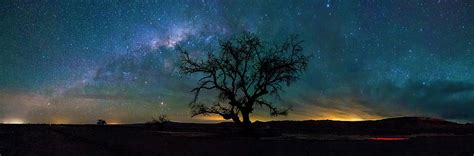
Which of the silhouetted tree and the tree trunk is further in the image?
the silhouetted tree

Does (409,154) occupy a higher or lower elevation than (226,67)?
lower

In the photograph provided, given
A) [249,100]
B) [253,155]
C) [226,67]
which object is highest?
[226,67]

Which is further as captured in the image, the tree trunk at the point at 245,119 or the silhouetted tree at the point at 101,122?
the silhouetted tree at the point at 101,122

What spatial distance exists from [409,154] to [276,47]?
1678cm

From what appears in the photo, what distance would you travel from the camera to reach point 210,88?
33844mm

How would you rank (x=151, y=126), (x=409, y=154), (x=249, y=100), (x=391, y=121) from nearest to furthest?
(x=409, y=154), (x=249, y=100), (x=151, y=126), (x=391, y=121)

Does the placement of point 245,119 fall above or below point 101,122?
above

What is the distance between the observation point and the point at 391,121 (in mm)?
53219

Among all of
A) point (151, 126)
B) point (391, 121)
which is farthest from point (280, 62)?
point (391, 121)

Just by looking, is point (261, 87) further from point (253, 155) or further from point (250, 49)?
point (253, 155)

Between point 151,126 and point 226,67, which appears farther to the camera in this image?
point 151,126

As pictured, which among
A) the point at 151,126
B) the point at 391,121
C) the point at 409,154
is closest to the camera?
the point at 409,154

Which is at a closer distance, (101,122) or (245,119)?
(245,119)

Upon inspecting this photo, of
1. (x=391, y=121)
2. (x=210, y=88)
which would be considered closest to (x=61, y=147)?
(x=210, y=88)
